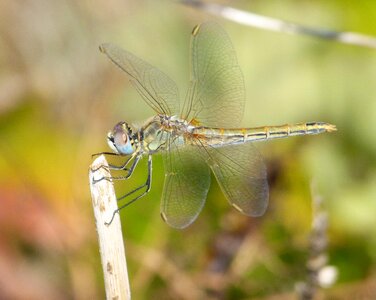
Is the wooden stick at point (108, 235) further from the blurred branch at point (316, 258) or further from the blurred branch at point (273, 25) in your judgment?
the blurred branch at point (273, 25)

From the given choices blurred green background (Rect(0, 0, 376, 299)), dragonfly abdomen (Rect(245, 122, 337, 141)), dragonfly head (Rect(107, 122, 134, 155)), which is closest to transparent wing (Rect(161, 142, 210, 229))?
dragonfly head (Rect(107, 122, 134, 155))

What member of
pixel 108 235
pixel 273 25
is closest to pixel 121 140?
pixel 108 235

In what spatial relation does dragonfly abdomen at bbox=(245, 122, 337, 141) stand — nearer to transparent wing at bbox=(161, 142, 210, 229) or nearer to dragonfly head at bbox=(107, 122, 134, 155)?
transparent wing at bbox=(161, 142, 210, 229)

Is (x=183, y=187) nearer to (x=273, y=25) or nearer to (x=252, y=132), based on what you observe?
(x=252, y=132)

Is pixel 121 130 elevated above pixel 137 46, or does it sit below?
below

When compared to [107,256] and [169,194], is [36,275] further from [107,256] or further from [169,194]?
[107,256]

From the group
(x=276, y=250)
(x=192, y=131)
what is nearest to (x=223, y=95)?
(x=192, y=131)
